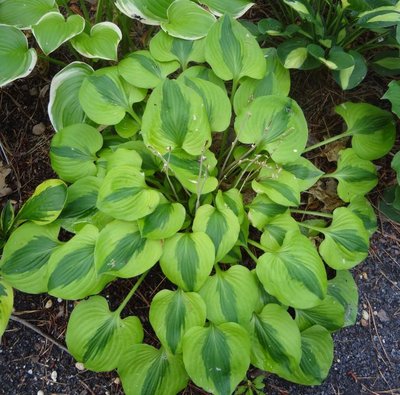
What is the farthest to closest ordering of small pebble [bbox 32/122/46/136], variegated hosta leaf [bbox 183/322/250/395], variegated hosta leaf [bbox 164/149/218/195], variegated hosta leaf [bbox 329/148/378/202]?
small pebble [bbox 32/122/46/136]
variegated hosta leaf [bbox 329/148/378/202]
variegated hosta leaf [bbox 164/149/218/195]
variegated hosta leaf [bbox 183/322/250/395]

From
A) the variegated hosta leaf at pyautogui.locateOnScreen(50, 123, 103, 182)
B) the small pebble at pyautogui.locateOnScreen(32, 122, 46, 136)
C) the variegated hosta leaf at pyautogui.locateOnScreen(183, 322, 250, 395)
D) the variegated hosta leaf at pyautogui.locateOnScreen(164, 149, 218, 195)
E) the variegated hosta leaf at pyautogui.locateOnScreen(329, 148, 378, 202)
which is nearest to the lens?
the variegated hosta leaf at pyautogui.locateOnScreen(183, 322, 250, 395)

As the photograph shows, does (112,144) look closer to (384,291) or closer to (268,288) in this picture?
(268,288)

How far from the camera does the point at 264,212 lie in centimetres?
156

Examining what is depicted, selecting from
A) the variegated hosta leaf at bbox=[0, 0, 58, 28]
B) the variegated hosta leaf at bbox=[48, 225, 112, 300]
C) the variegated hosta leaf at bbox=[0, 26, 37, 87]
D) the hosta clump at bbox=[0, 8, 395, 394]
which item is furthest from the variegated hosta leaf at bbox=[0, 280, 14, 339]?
the variegated hosta leaf at bbox=[0, 0, 58, 28]

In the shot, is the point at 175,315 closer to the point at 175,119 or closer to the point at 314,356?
the point at 314,356

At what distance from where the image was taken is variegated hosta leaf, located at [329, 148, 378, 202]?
1.68 m

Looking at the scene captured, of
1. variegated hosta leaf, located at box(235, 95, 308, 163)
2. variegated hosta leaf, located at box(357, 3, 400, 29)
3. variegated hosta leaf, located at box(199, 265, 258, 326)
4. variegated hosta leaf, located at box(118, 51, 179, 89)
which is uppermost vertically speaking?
variegated hosta leaf, located at box(357, 3, 400, 29)

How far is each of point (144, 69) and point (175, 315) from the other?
86 centimetres

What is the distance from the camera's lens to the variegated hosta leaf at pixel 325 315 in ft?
4.97

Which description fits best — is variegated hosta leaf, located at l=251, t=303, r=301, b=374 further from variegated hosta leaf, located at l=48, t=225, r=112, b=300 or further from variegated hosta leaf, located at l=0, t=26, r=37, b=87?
variegated hosta leaf, located at l=0, t=26, r=37, b=87

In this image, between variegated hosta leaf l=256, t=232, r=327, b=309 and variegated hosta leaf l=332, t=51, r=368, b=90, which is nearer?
variegated hosta leaf l=256, t=232, r=327, b=309

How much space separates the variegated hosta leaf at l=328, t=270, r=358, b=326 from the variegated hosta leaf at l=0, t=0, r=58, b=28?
4.72 ft

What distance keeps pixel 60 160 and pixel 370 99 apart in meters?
1.31

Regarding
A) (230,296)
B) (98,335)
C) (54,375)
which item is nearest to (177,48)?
(230,296)
